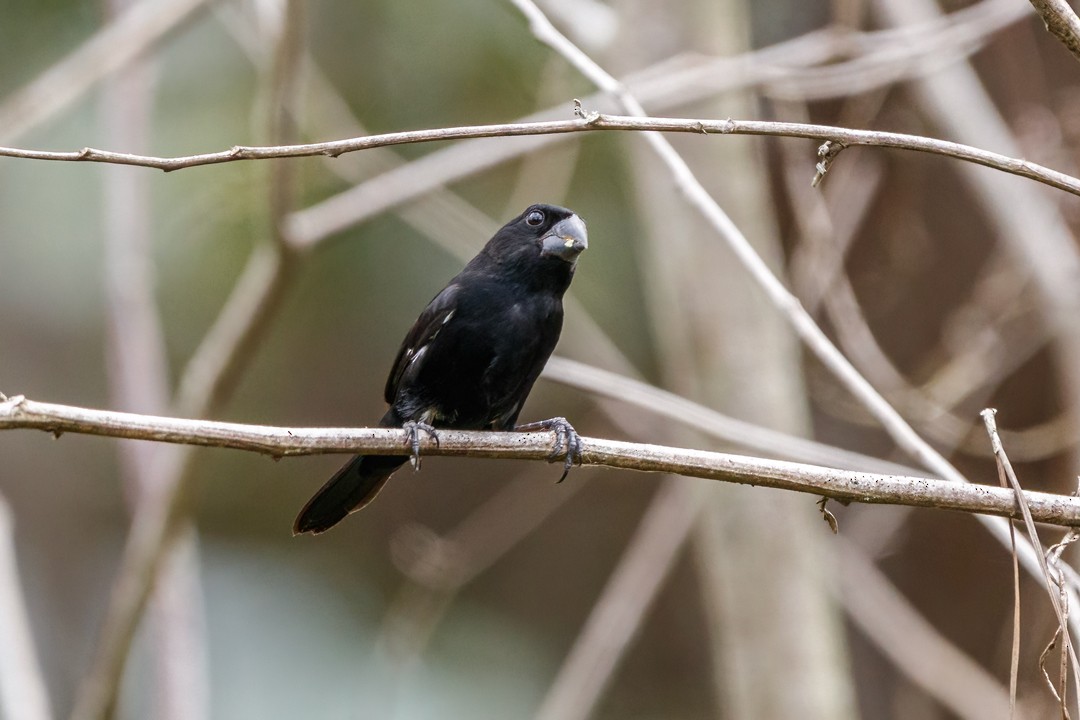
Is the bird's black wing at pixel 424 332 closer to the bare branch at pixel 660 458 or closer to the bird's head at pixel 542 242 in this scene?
the bird's head at pixel 542 242

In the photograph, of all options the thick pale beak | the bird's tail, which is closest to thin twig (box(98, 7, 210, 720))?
the bird's tail

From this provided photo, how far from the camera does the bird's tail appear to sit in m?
3.41

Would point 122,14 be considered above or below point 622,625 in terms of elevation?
above

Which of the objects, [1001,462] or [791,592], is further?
[791,592]

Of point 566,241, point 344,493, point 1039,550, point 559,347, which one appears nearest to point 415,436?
point 344,493

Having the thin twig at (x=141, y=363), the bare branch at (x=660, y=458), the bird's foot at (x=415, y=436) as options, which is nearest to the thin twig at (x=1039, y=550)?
the bare branch at (x=660, y=458)

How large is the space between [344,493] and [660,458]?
4.70 feet

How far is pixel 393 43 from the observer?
24.2 ft

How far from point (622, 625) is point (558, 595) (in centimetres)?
357

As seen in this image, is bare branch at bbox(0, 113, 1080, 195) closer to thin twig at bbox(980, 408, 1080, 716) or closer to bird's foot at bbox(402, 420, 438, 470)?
thin twig at bbox(980, 408, 1080, 716)

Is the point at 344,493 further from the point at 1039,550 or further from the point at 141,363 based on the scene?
the point at 1039,550

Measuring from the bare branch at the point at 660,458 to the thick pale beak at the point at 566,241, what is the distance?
126 centimetres

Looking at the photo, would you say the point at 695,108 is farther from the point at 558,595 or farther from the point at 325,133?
the point at 558,595

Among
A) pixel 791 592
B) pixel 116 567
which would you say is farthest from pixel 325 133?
pixel 116 567
